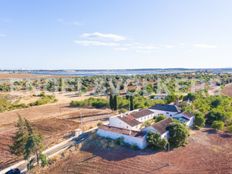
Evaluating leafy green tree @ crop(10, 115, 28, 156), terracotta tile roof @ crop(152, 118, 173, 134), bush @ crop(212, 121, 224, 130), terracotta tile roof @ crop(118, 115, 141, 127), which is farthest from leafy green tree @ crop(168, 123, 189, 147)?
leafy green tree @ crop(10, 115, 28, 156)

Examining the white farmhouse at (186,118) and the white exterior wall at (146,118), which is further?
the white exterior wall at (146,118)

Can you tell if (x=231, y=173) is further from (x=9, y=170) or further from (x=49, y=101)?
(x=49, y=101)

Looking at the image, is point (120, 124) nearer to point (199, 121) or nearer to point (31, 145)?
point (199, 121)

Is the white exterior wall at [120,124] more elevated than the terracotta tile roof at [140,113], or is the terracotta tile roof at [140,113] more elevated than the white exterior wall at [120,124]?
the terracotta tile roof at [140,113]

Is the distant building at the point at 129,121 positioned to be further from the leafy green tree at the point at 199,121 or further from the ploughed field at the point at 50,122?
the leafy green tree at the point at 199,121

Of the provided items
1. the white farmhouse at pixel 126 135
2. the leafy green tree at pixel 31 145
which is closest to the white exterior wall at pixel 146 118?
the white farmhouse at pixel 126 135

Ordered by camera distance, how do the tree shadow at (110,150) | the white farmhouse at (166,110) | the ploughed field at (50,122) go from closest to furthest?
1. the tree shadow at (110,150)
2. the ploughed field at (50,122)
3. the white farmhouse at (166,110)

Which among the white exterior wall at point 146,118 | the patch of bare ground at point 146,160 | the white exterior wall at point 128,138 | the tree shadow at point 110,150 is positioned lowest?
the patch of bare ground at point 146,160
